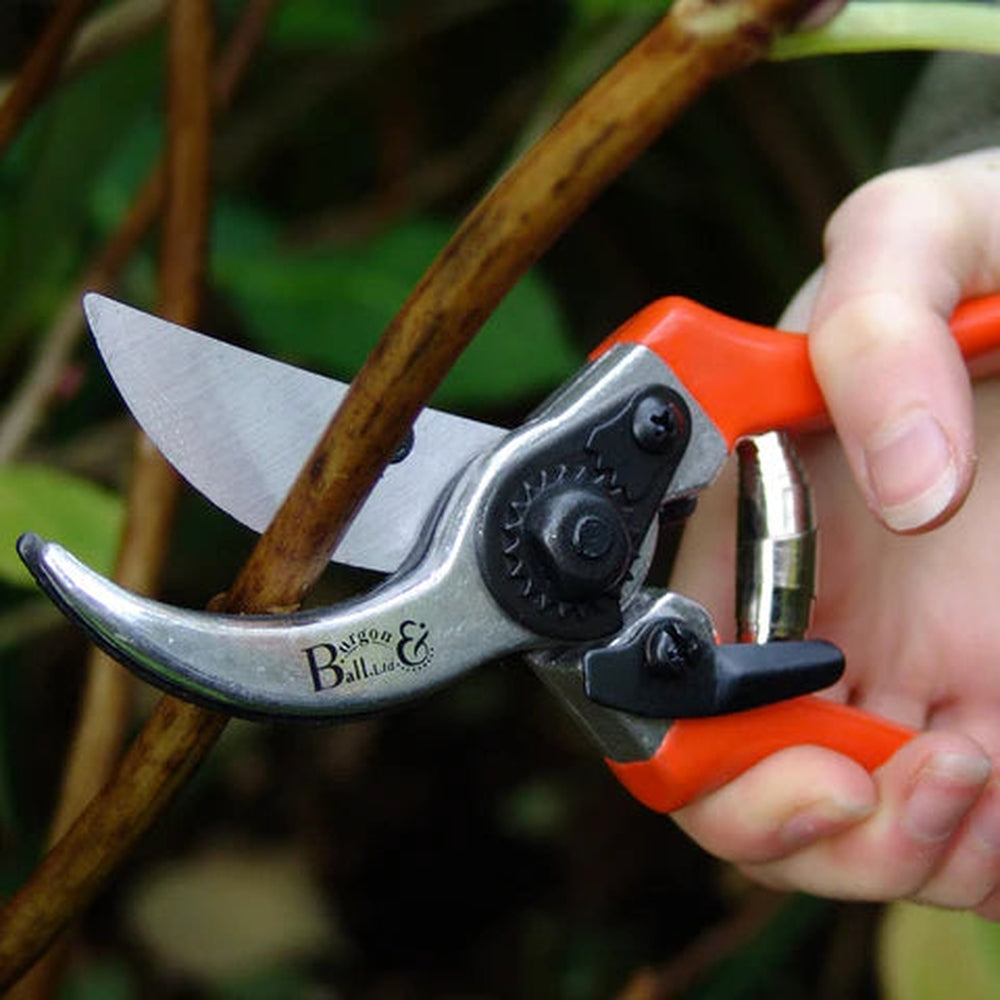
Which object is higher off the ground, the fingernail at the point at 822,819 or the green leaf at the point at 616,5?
the green leaf at the point at 616,5

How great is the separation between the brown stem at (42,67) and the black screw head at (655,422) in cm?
30

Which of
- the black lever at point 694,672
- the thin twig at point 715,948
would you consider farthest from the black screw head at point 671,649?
the thin twig at point 715,948

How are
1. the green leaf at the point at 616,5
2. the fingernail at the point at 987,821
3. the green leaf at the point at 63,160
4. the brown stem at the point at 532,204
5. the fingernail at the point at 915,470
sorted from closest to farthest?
the brown stem at the point at 532,204 < the fingernail at the point at 915,470 < the fingernail at the point at 987,821 < the green leaf at the point at 616,5 < the green leaf at the point at 63,160

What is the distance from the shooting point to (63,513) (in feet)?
2.49

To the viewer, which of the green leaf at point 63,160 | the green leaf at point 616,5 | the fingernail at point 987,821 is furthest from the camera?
the green leaf at point 63,160

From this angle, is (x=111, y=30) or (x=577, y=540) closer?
(x=577, y=540)

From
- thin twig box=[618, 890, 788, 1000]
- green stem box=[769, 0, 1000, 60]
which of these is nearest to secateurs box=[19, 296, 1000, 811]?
green stem box=[769, 0, 1000, 60]

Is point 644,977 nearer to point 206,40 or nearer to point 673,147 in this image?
point 206,40

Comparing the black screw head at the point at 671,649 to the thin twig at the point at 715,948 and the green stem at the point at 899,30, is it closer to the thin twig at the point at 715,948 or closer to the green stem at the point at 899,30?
the green stem at the point at 899,30

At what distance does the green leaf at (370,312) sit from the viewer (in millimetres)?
1022

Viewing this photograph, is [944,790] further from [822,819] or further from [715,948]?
[715,948]

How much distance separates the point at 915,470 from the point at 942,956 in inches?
18.0

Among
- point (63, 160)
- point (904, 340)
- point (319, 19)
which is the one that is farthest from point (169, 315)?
point (319, 19)

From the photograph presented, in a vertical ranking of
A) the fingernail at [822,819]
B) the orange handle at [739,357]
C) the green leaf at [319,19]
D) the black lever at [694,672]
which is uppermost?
the green leaf at [319,19]
